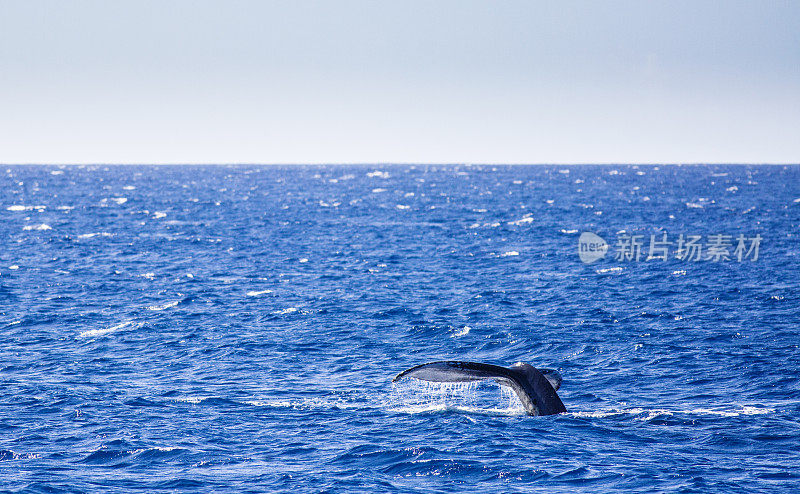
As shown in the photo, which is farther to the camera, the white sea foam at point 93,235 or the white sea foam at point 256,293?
the white sea foam at point 93,235

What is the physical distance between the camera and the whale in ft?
63.7

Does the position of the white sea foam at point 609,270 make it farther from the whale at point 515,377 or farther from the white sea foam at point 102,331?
the whale at point 515,377

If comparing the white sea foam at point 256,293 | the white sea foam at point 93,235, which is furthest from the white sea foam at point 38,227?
the white sea foam at point 256,293

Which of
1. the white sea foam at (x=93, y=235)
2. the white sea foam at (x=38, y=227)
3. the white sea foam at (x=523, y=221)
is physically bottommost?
the white sea foam at (x=93, y=235)

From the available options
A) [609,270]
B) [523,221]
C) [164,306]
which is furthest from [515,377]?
[523,221]

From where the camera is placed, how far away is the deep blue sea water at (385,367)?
20672 millimetres

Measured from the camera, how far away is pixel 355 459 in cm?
2136

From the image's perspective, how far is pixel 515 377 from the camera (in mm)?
21672

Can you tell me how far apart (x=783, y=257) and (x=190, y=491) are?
55374 mm

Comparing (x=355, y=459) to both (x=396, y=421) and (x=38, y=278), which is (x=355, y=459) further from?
(x=38, y=278)

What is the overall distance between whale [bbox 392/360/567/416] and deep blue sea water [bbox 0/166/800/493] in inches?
23.1

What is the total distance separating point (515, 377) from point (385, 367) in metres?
10.6

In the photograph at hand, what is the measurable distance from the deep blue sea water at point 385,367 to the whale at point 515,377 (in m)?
0.59

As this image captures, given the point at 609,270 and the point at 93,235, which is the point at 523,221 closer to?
the point at 609,270
